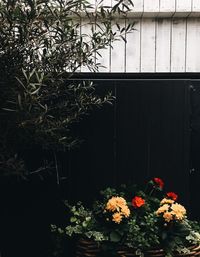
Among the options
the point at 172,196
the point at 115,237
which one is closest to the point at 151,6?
the point at 172,196

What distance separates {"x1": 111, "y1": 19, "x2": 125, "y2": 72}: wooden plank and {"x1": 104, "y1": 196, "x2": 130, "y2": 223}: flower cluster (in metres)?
1.54

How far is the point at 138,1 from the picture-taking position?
469 centimetres

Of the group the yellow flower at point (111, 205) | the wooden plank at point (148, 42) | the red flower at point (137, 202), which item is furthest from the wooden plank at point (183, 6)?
the yellow flower at point (111, 205)

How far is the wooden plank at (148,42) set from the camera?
4797 millimetres

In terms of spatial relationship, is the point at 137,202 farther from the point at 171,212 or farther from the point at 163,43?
the point at 163,43

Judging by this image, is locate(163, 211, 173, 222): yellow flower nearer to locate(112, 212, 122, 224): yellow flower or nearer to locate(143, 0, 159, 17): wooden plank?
locate(112, 212, 122, 224): yellow flower

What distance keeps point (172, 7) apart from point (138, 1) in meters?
0.36

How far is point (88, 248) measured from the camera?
12.9ft

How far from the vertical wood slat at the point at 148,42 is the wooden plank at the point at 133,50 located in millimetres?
53

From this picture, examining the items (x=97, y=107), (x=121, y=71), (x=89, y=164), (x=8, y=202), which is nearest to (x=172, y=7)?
(x=121, y=71)

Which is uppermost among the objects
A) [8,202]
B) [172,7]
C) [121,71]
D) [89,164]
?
[172,7]

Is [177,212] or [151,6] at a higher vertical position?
[151,6]

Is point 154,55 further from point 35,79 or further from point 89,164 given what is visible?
point 35,79

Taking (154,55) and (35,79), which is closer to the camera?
(35,79)
